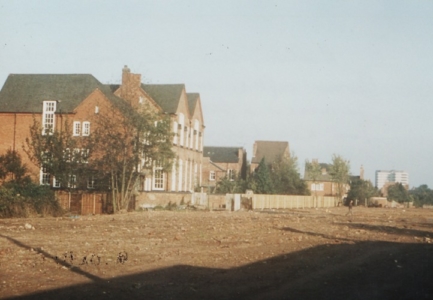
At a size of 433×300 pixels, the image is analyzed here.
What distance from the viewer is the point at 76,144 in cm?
4525

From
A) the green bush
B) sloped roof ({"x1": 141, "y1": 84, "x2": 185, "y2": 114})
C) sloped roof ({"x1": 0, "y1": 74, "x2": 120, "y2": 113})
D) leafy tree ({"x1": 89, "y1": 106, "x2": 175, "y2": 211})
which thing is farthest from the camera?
sloped roof ({"x1": 141, "y1": 84, "x2": 185, "y2": 114})

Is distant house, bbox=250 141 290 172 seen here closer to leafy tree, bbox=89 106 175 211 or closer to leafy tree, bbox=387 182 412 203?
leafy tree, bbox=387 182 412 203

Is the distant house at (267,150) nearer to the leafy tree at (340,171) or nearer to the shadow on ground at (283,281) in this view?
the leafy tree at (340,171)

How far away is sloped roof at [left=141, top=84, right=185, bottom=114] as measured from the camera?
2360 inches

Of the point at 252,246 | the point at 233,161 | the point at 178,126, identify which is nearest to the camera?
the point at 252,246

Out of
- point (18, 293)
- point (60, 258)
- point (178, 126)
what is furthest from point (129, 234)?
point (178, 126)

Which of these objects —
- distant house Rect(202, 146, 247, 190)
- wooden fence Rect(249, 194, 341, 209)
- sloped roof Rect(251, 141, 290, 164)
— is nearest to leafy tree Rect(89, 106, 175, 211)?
wooden fence Rect(249, 194, 341, 209)

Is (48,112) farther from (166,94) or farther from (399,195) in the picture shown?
(399,195)

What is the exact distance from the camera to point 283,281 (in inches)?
523

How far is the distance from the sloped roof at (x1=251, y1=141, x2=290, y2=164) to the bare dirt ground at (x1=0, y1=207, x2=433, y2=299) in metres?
92.3

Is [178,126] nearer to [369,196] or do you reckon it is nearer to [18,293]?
[18,293]

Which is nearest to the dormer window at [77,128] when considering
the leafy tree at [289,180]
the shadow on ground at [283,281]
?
the shadow on ground at [283,281]

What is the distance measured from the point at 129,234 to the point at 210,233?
366cm

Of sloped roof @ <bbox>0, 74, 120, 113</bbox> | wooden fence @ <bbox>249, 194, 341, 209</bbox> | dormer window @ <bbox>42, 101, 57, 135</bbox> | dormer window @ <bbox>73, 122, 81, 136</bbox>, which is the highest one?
sloped roof @ <bbox>0, 74, 120, 113</bbox>
